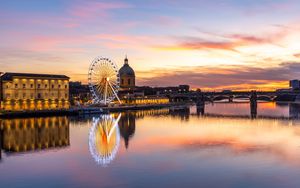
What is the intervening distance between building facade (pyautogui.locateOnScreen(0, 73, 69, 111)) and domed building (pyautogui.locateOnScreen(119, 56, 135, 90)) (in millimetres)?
69394

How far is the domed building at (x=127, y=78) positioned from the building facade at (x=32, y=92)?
6939 centimetres

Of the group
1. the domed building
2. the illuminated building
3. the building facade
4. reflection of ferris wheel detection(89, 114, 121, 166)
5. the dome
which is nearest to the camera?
reflection of ferris wheel detection(89, 114, 121, 166)

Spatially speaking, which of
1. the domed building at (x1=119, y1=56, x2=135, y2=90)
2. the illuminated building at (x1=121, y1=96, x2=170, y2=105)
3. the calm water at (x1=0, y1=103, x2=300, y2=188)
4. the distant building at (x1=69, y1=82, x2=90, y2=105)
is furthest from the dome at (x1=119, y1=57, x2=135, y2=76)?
the calm water at (x1=0, y1=103, x2=300, y2=188)

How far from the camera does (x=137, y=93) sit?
145250mm

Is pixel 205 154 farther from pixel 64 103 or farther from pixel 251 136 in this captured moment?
pixel 64 103

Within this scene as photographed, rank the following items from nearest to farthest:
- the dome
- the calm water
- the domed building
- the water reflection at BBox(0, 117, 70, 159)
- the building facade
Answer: the calm water
the water reflection at BBox(0, 117, 70, 159)
the building facade
the domed building
the dome

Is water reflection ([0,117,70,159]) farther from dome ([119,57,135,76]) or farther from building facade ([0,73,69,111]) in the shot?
dome ([119,57,135,76])

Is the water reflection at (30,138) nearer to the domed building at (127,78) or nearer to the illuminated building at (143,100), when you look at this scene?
the illuminated building at (143,100)

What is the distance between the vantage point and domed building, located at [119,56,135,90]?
15662 centimetres

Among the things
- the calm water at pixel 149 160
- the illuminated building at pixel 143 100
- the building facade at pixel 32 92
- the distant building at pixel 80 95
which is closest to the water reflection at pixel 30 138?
the calm water at pixel 149 160

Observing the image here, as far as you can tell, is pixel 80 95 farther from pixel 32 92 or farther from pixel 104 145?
pixel 104 145

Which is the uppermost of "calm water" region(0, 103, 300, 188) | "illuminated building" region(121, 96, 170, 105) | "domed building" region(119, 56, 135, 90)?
"domed building" region(119, 56, 135, 90)

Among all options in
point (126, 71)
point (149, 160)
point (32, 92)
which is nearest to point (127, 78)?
point (126, 71)

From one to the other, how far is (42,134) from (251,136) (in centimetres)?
2058
